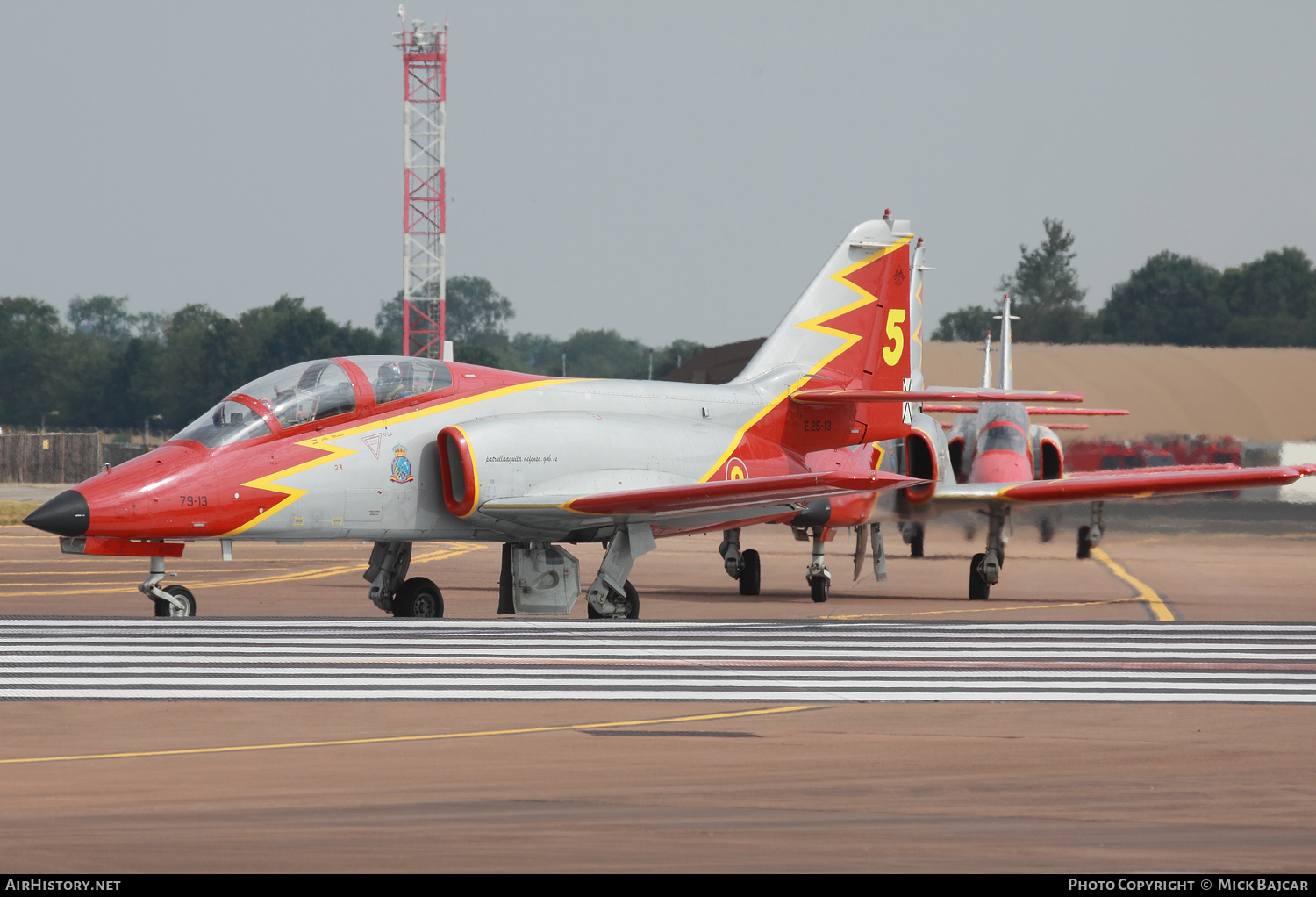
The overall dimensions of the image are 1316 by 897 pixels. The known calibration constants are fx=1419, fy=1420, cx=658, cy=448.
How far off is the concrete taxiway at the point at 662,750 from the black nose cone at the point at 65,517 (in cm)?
85

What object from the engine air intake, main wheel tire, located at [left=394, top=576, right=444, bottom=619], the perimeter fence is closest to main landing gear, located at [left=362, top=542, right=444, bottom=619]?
→ main wheel tire, located at [left=394, top=576, right=444, bottom=619]

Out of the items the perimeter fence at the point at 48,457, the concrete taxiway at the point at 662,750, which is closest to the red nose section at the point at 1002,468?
the concrete taxiway at the point at 662,750

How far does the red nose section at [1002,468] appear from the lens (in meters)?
25.1

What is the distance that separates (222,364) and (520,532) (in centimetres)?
9882

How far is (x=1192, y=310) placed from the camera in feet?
304

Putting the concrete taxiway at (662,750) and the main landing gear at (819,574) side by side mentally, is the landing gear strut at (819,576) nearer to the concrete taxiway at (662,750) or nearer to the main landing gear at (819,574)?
the main landing gear at (819,574)

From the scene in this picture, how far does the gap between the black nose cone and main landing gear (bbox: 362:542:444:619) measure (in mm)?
3599

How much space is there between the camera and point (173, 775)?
21.5ft

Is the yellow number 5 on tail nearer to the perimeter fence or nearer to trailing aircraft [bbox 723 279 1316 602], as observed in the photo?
trailing aircraft [bbox 723 279 1316 602]

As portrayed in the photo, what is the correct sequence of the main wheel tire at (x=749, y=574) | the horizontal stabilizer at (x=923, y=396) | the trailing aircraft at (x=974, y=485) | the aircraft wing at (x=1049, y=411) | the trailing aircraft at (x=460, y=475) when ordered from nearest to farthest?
1. the trailing aircraft at (x=460, y=475)
2. the horizontal stabilizer at (x=923, y=396)
3. the trailing aircraft at (x=974, y=485)
4. the main wheel tire at (x=749, y=574)
5. the aircraft wing at (x=1049, y=411)

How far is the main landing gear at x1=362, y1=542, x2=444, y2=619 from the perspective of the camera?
614 inches

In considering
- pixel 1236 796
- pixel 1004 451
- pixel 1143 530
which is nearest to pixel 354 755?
pixel 1236 796

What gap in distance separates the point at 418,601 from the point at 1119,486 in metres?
9.95

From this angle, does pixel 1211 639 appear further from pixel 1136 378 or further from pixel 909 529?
pixel 1136 378
